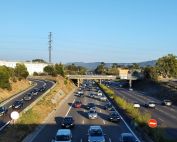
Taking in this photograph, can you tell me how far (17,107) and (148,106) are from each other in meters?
32.8

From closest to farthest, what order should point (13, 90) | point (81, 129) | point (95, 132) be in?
point (95, 132) → point (81, 129) → point (13, 90)

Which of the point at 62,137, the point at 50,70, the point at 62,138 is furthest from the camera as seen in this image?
the point at 50,70

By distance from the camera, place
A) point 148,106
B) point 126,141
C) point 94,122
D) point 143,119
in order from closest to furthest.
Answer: point 126,141
point 143,119
point 94,122
point 148,106

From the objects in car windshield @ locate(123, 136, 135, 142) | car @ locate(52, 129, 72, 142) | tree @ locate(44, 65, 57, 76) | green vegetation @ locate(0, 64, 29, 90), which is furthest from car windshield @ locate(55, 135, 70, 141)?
tree @ locate(44, 65, 57, 76)

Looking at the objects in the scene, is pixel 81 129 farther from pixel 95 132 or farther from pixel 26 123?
pixel 95 132

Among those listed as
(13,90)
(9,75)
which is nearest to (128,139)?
(13,90)

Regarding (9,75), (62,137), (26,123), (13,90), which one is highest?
(9,75)

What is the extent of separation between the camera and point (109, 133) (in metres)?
45.1

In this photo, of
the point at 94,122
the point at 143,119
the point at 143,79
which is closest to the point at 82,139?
the point at 143,119

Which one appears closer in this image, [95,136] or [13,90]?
[95,136]

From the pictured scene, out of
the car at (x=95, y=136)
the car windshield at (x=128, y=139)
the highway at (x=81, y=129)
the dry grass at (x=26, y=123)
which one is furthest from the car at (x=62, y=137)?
the car windshield at (x=128, y=139)

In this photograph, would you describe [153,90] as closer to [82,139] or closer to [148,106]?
[148,106]

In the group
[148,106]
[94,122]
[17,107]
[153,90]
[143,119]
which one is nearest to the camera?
[143,119]

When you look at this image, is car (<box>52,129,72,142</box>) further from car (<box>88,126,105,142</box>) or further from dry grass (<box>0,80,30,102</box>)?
dry grass (<box>0,80,30,102</box>)
